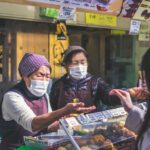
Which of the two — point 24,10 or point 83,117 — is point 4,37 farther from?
point 83,117

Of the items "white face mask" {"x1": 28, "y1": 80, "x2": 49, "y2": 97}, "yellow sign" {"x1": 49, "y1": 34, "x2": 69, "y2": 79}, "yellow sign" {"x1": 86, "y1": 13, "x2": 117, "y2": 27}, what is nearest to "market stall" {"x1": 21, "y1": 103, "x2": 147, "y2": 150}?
"white face mask" {"x1": 28, "y1": 80, "x2": 49, "y2": 97}

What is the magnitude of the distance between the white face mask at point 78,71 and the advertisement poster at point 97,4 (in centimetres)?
58

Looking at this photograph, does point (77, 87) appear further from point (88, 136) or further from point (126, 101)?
point (126, 101)

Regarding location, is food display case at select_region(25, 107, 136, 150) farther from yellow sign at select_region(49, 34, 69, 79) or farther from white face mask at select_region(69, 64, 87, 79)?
yellow sign at select_region(49, 34, 69, 79)

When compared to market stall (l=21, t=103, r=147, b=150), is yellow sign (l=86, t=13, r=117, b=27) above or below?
above

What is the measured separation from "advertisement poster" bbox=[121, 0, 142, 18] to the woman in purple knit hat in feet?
6.04

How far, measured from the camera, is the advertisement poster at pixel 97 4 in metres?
4.05

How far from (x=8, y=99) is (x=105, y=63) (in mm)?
5849

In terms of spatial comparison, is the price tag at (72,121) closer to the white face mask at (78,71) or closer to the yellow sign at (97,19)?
the white face mask at (78,71)

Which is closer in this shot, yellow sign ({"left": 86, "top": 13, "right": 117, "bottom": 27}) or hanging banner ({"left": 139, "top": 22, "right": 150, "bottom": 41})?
hanging banner ({"left": 139, "top": 22, "right": 150, "bottom": 41})

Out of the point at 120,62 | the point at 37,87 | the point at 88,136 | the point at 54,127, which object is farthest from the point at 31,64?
the point at 120,62

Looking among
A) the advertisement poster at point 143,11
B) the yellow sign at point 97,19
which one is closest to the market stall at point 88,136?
the advertisement poster at point 143,11

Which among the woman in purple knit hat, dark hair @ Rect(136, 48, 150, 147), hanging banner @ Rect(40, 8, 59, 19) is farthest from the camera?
hanging banner @ Rect(40, 8, 59, 19)

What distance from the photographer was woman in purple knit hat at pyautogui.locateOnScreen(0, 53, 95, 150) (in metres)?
2.92
